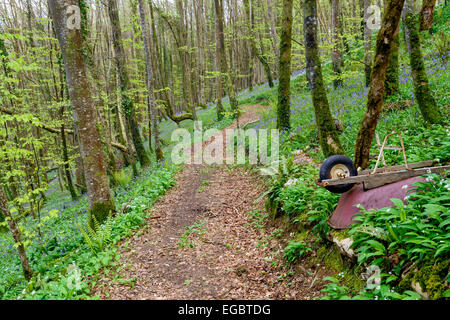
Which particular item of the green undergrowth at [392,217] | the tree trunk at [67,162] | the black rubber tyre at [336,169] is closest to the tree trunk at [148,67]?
the tree trunk at [67,162]

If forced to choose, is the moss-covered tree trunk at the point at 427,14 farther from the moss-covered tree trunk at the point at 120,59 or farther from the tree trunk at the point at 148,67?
the moss-covered tree trunk at the point at 120,59

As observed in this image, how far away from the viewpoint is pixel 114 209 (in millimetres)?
7840

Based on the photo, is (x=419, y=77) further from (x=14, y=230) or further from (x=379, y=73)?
(x=14, y=230)

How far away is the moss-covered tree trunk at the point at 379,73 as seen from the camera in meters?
4.59

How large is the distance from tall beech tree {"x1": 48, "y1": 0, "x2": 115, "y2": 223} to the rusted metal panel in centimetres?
575

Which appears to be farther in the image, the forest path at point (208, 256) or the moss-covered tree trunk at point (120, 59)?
the moss-covered tree trunk at point (120, 59)

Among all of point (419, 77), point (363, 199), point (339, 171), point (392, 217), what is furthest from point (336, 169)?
Result: point (419, 77)

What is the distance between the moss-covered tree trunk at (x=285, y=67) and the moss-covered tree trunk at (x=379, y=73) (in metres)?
5.90

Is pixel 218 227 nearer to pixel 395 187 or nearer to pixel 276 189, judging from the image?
pixel 276 189

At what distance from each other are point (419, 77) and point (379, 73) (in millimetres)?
2588

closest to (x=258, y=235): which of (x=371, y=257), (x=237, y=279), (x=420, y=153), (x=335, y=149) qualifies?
(x=237, y=279)

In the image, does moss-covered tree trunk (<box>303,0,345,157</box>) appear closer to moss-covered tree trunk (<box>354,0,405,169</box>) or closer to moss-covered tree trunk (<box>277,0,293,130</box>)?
moss-covered tree trunk (<box>354,0,405,169</box>)

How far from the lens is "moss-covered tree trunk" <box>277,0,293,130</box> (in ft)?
33.4

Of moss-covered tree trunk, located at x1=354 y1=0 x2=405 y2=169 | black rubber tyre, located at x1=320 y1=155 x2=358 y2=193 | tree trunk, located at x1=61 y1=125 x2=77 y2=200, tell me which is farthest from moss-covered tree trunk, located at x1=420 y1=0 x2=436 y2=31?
tree trunk, located at x1=61 y1=125 x2=77 y2=200
